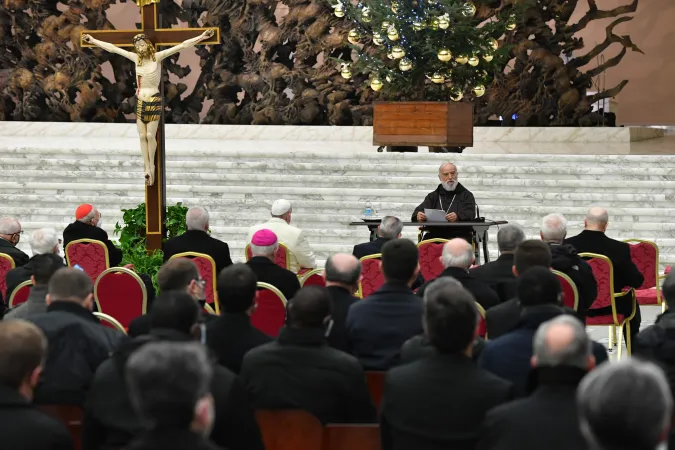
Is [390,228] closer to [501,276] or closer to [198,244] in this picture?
[198,244]

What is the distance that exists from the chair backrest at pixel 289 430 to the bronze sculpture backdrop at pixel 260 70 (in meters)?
14.9

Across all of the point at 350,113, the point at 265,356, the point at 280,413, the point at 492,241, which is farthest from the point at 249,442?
the point at 350,113

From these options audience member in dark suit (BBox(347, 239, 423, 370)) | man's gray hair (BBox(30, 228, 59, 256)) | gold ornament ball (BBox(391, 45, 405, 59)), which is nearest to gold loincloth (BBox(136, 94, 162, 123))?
man's gray hair (BBox(30, 228, 59, 256))

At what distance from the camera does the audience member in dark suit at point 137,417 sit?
11.3 ft

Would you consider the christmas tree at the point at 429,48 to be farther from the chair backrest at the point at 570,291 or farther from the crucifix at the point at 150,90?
the chair backrest at the point at 570,291

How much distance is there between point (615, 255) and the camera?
7707 millimetres

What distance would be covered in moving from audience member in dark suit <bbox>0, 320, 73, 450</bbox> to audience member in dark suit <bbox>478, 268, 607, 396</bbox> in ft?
5.30

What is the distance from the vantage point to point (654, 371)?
7.41 feet

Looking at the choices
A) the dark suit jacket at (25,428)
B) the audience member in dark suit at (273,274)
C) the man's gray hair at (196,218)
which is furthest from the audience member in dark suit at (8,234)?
the dark suit jacket at (25,428)

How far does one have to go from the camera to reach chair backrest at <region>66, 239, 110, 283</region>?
8344 mm

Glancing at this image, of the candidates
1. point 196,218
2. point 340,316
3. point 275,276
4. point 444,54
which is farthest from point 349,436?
point 444,54

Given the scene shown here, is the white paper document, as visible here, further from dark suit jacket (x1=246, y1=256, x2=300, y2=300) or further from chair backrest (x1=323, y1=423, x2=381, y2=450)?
chair backrest (x1=323, y1=423, x2=381, y2=450)

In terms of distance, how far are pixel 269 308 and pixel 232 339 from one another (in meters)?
1.42

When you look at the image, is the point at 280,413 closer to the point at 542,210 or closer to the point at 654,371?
the point at 654,371
